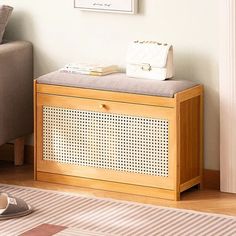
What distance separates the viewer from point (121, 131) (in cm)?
491

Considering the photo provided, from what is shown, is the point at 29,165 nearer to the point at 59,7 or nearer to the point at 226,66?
the point at 59,7

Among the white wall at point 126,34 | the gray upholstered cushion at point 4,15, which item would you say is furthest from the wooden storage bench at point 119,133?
the gray upholstered cushion at point 4,15

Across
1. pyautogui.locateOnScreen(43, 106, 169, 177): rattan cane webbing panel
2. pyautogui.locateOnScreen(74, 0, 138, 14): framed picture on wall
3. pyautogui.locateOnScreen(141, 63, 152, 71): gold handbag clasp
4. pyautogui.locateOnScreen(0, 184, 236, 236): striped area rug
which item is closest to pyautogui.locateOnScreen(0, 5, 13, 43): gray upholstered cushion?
pyautogui.locateOnScreen(74, 0, 138, 14): framed picture on wall

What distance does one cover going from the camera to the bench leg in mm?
5492

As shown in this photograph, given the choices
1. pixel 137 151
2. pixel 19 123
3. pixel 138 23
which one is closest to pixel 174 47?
pixel 138 23

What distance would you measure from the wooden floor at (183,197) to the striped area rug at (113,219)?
9 cm

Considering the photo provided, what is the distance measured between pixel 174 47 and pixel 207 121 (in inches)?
17.1

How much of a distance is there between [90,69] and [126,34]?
297 millimetres

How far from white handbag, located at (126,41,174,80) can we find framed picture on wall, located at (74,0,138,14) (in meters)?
0.21

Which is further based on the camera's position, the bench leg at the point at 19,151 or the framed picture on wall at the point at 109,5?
the bench leg at the point at 19,151

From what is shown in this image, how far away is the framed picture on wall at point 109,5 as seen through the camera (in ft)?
16.6

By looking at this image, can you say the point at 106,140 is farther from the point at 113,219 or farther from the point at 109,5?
the point at 109,5

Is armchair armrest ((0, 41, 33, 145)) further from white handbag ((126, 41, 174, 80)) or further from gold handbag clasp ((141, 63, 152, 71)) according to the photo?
gold handbag clasp ((141, 63, 152, 71))

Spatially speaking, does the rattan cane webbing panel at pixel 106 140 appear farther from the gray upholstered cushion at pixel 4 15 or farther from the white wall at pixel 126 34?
the gray upholstered cushion at pixel 4 15
